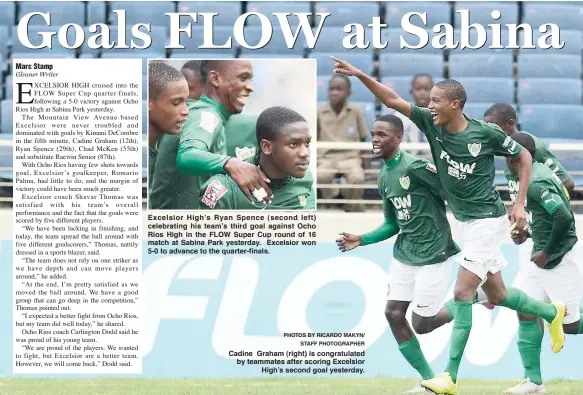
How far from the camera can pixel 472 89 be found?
284 inches

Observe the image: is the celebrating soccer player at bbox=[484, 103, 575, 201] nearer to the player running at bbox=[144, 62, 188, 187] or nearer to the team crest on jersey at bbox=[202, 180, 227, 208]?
the team crest on jersey at bbox=[202, 180, 227, 208]

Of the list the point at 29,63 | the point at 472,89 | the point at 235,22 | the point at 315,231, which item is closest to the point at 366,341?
the point at 315,231

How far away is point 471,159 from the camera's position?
6746 mm

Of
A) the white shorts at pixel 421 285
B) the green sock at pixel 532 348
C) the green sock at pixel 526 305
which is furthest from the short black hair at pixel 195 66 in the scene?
the green sock at pixel 532 348

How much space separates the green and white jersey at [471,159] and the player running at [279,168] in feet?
2.62

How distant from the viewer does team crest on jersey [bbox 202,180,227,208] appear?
23.5 ft

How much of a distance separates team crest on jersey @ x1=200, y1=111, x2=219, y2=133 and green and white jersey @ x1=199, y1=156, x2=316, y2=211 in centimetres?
29

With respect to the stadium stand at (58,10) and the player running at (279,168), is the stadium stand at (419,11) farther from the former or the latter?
the stadium stand at (58,10)

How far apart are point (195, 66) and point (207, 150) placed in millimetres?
526

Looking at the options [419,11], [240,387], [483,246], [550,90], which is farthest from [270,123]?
[550,90]

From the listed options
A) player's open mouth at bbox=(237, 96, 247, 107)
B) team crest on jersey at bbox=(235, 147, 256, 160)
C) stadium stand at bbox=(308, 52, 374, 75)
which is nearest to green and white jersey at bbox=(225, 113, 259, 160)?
team crest on jersey at bbox=(235, 147, 256, 160)

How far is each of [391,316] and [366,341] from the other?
0.23 m

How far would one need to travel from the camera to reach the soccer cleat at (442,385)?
6746 mm

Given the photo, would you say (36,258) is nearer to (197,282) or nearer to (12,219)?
(12,219)
